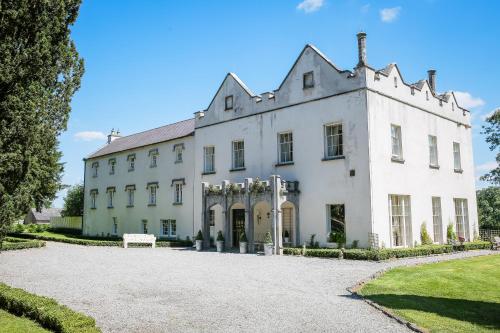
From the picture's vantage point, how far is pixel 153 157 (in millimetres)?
35906

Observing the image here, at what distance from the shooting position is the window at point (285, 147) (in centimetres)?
2472

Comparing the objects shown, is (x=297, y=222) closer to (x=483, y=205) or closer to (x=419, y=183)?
(x=419, y=183)

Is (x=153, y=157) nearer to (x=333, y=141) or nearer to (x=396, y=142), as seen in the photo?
(x=333, y=141)

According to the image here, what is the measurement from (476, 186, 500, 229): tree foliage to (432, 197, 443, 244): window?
79.1ft

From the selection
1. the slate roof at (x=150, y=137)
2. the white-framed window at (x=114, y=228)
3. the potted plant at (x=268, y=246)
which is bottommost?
the potted plant at (x=268, y=246)

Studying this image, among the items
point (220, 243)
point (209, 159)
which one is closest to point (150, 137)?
point (209, 159)

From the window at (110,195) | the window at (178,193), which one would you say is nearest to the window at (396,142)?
the window at (178,193)

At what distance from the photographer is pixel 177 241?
2956 cm

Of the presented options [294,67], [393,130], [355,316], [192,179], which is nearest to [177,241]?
[192,179]

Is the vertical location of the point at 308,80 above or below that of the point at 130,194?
above

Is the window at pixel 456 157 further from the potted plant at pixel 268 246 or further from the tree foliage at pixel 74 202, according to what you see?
the tree foliage at pixel 74 202

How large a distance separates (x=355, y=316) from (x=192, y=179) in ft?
78.0

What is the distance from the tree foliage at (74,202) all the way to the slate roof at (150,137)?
42.3 feet

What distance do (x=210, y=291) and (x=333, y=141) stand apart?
533 inches
